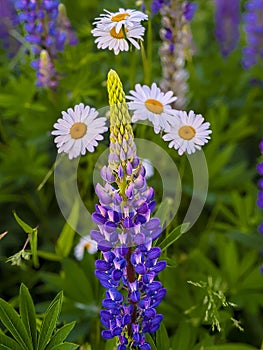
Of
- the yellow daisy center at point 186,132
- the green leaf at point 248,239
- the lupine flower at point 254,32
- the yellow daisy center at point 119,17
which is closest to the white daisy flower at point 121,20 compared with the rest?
the yellow daisy center at point 119,17

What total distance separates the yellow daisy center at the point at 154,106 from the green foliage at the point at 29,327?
45 centimetres

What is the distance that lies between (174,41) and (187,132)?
2.57 ft

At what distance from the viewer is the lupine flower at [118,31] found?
57.4 inches

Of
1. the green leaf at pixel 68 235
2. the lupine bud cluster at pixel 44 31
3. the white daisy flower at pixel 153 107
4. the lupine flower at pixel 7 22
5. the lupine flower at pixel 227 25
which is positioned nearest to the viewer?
the white daisy flower at pixel 153 107

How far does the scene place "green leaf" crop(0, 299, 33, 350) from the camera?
1.33 m

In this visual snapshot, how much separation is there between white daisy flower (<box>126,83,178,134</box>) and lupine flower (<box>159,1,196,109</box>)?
2.31ft

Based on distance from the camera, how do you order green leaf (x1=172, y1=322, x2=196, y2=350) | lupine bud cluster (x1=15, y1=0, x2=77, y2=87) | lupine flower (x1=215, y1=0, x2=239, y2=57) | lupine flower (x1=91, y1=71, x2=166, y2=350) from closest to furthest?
lupine flower (x1=91, y1=71, x2=166, y2=350) → green leaf (x1=172, y1=322, x2=196, y2=350) → lupine bud cluster (x1=15, y1=0, x2=77, y2=87) → lupine flower (x1=215, y1=0, x2=239, y2=57)

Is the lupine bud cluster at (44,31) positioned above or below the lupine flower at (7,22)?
below

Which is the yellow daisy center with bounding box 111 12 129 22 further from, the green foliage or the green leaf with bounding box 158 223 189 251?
the green foliage

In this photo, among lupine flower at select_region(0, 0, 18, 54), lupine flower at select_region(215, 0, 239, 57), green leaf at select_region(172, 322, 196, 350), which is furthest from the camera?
lupine flower at select_region(215, 0, 239, 57)

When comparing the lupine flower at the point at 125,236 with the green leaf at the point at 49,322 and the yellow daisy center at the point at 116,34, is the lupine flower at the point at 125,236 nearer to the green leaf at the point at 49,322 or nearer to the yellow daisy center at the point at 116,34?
the green leaf at the point at 49,322

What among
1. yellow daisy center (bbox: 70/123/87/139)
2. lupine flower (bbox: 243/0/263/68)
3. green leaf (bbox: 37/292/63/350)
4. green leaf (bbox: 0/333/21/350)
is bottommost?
green leaf (bbox: 0/333/21/350)

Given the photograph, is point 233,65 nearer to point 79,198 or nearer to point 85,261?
point 79,198

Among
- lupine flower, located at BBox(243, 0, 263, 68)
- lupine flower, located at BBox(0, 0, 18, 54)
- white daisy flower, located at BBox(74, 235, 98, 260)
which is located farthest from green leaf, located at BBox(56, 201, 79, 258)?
lupine flower, located at BBox(243, 0, 263, 68)
